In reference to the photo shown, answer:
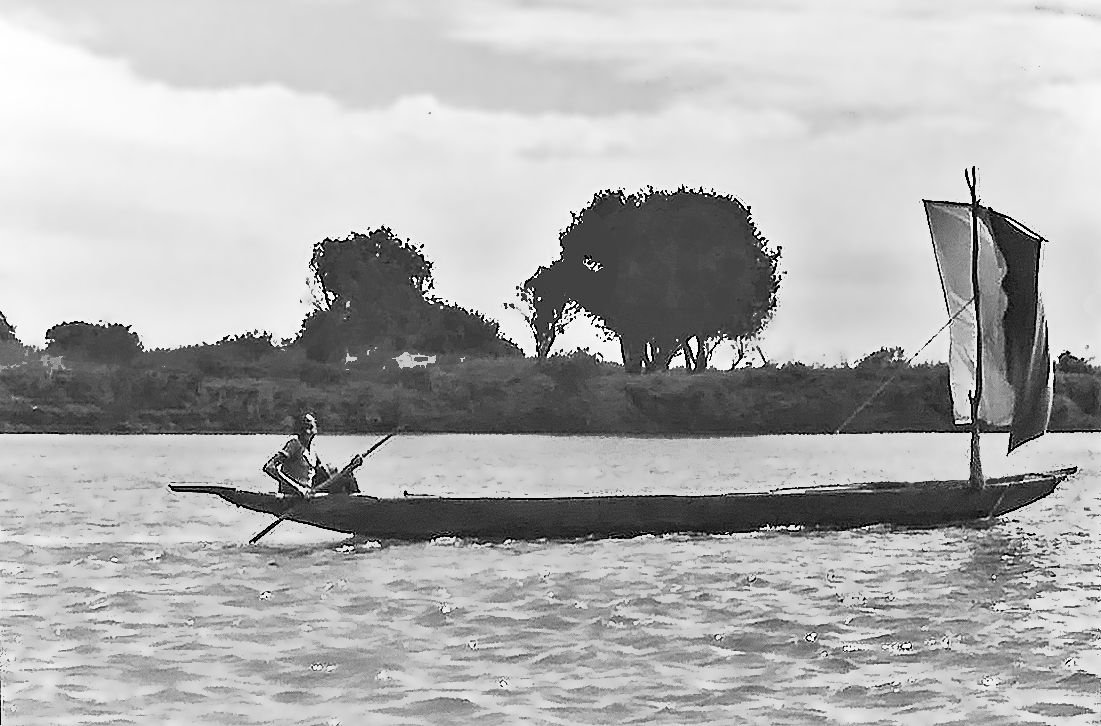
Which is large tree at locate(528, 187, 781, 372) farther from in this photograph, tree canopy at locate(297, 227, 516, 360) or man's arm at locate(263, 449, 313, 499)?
man's arm at locate(263, 449, 313, 499)

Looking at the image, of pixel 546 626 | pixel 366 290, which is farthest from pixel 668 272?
pixel 546 626

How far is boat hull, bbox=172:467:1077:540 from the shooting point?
19.9 metres

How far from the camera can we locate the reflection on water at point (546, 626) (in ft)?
37.9

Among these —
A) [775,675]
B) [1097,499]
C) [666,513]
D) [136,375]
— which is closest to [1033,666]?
[775,675]

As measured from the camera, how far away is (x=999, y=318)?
22.3m

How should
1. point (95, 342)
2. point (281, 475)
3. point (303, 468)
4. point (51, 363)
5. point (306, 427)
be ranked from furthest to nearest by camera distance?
point (51, 363) → point (95, 342) → point (303, 468) → point (306, 427) → point (281, 475)

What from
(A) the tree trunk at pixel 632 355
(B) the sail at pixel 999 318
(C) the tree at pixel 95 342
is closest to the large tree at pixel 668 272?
(A) the tree trunk at pixel 632 355

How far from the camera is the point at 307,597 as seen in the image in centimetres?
1673

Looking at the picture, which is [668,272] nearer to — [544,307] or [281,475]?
[544,307]

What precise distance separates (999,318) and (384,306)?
4190 cm

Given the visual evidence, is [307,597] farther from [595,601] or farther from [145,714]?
[145,714]

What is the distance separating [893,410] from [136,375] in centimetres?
2928

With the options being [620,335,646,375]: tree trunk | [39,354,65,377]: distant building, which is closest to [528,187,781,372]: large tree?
[620,335,646,375]: tree trunk

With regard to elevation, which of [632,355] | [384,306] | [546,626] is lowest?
[546,626]
